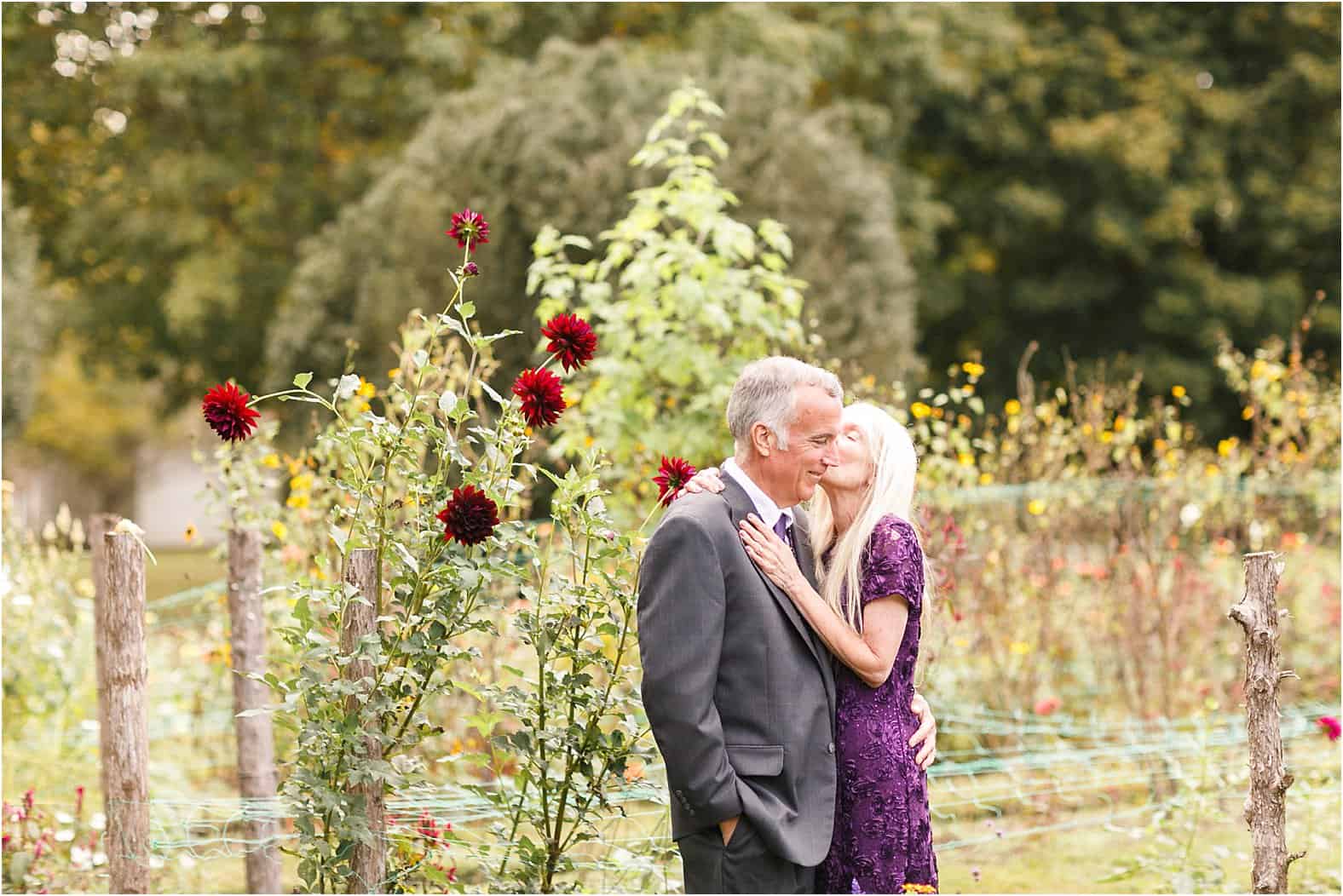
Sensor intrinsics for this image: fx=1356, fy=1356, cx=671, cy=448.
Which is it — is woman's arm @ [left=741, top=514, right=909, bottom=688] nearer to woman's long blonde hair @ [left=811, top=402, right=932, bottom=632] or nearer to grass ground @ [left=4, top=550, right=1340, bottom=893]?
woman's long blonde hair @ [left=811, top=402, right=932, bottom=632]

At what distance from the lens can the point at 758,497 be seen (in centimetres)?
271

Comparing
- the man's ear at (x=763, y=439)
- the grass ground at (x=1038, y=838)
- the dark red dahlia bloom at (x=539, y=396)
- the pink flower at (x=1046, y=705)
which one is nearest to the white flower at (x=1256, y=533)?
the grass ground at (x=1038, y=838)

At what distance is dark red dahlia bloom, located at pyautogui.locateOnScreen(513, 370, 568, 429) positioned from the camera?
2.79m

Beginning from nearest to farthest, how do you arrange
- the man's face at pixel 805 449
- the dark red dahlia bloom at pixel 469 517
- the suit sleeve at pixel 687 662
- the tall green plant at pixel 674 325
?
the suit sleeve at pixel 687 662
the man's face at pixel 805 449
the dark red dahlia bloom at pixel 469 517
the tall green plant at pixel 674 325

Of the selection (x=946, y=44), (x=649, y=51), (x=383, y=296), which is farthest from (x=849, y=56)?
(x=383, y=296)

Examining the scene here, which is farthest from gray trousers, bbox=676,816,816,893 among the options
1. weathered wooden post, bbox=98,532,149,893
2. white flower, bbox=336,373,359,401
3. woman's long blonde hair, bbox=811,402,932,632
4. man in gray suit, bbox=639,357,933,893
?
weathered wooden post, bbox=98,532,149,893

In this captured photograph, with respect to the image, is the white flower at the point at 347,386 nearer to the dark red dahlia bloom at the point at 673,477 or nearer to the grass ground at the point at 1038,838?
the dark red dahlia bloom at the point at 673,477

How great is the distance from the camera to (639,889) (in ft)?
12.3

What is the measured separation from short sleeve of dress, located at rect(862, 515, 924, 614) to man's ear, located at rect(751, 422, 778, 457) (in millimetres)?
327

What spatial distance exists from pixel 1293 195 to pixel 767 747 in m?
18.0

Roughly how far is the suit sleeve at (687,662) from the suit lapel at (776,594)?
0.14m

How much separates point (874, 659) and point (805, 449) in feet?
1.50

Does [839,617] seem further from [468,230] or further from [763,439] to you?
[468,230]

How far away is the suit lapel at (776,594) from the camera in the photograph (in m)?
2.63
